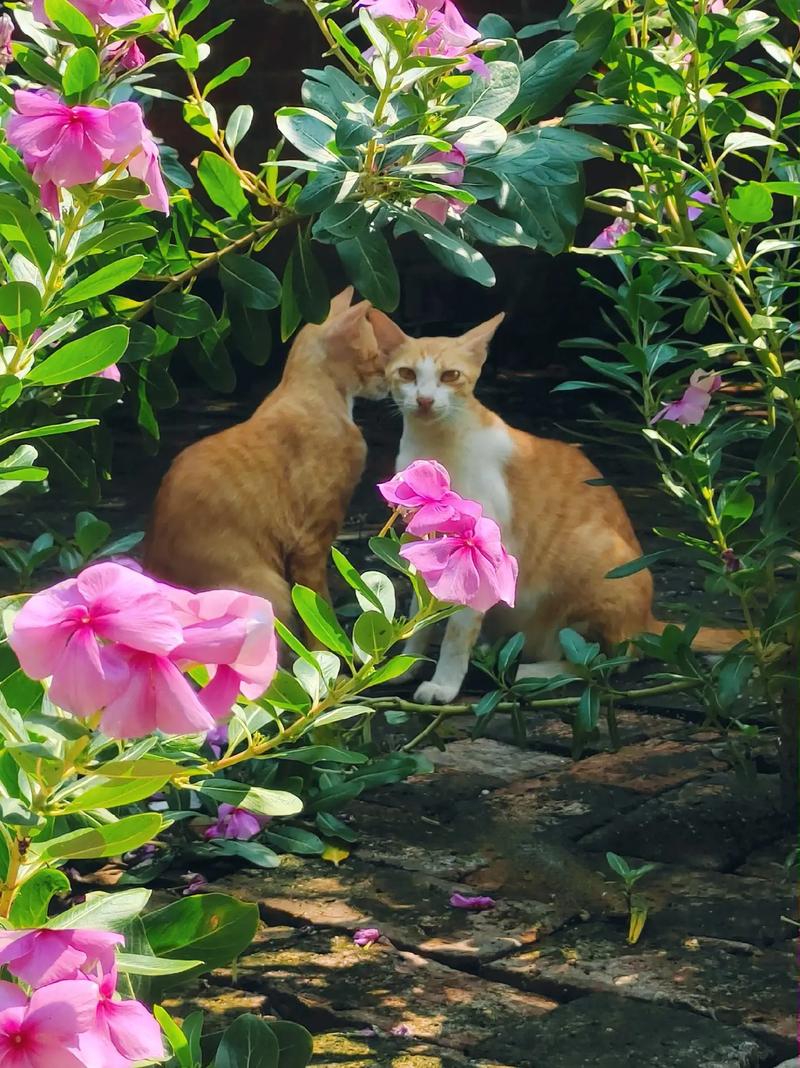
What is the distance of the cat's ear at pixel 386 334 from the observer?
3683mm

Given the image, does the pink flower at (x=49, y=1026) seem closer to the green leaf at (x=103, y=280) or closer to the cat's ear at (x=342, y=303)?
the green leaf at (x=103, y=280)

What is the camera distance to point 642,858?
2547 mm

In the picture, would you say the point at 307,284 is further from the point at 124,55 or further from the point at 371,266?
the point at 124,55

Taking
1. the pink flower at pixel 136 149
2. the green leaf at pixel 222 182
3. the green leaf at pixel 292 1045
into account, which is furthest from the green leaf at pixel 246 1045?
the green leaf at pixel 222 182

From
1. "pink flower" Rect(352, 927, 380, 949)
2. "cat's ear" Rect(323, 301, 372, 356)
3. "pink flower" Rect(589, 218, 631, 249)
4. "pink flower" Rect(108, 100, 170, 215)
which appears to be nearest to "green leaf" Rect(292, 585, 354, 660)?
"pink flower" Rect(108, 100, 170, 215)

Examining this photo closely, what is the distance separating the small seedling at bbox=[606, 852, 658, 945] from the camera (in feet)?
7.36

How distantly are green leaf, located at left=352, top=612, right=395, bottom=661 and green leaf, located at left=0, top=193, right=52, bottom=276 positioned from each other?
42 centimetres

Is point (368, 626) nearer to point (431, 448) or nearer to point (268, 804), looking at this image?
point (268, 804)

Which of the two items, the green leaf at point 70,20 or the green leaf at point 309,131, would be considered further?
the green leaf at point 309,131

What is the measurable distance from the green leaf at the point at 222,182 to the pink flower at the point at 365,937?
3.57ft

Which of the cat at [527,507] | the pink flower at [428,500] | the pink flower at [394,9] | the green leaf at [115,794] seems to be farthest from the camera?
the cat at [527,507]

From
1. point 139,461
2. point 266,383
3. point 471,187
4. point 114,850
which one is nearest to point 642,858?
point 471,187

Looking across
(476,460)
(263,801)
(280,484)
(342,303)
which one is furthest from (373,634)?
(342,303)

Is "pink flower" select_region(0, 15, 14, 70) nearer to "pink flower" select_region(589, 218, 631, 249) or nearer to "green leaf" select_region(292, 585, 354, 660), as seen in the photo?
"green leaf" select_region(292, 585, 354, 660)
